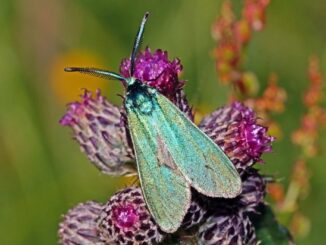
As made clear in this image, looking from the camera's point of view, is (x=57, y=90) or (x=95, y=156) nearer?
(x=95, y=156)

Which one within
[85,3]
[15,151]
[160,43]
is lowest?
[15,151]

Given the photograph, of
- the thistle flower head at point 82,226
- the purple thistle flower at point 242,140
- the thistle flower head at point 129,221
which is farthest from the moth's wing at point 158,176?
the thistle flower head at point 82,226

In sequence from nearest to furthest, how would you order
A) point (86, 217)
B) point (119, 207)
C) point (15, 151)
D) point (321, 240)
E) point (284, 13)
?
point (119, 207) → point (86, 217) → point (321, 240) → point (15, 151) → point (284, 13)

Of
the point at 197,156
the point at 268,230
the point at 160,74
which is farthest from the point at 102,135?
the point at 268,230

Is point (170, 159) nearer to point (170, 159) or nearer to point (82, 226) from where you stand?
point (170, 159)

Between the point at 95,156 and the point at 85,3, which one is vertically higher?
the point at 85,3

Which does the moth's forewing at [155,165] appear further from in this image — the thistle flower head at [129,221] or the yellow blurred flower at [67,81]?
the yellow blurred flower at [67,81]

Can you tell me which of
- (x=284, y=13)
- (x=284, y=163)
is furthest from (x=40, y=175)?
(x=284, y=13)

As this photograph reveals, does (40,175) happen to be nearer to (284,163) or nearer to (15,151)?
(15,151)
